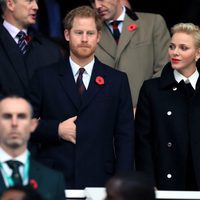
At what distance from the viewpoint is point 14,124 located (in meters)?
6.99

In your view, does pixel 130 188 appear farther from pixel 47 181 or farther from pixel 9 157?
pixel 9 157

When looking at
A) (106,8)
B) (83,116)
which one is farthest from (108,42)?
(83,116)

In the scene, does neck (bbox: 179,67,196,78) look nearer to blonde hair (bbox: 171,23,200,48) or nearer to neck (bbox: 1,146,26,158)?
blonde hair (bbox: 171,23,200,48)

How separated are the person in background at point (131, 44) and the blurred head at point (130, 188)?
300 centimetres

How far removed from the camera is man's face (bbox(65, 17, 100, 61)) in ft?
27.1

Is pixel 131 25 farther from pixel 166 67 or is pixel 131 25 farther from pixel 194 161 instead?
pixel 194 161

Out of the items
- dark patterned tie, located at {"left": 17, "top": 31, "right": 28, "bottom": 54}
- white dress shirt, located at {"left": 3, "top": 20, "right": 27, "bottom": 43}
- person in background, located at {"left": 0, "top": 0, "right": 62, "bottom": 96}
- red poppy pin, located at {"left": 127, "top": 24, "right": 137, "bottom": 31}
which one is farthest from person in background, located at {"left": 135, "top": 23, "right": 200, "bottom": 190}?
white dress shirt, located at {"left": 3, "top": 20, "right": 27, "bottom": 43}

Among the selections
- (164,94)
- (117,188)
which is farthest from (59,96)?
(117,188)

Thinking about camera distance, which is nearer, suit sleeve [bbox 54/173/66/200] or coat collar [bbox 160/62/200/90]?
suit sleeve [bbox 54/173/66/200]

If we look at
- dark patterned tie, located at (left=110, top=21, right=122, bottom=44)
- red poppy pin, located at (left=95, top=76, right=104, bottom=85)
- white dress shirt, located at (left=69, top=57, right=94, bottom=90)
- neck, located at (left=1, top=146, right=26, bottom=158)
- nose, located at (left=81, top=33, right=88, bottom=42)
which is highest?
dark patterned tie, located at (left=110, top=21, right=122, bottom=44)

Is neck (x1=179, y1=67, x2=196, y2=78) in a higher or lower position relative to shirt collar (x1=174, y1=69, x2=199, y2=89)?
higher

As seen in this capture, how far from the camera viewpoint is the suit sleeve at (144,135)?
856 centimetres

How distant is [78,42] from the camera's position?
27.1 feet

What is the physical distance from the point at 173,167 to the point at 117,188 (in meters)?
2.42
